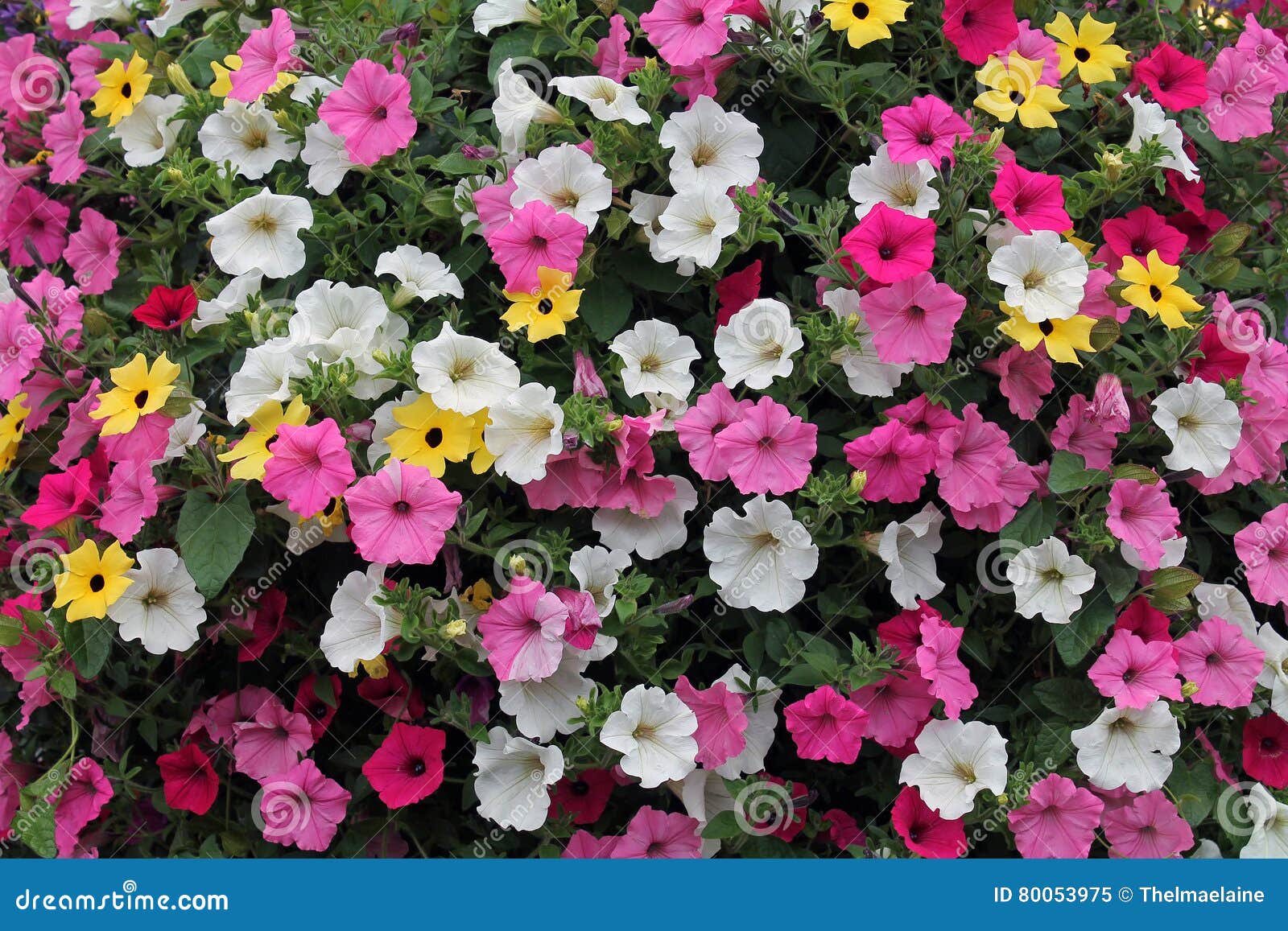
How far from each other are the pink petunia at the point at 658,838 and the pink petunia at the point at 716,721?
4.3 inches

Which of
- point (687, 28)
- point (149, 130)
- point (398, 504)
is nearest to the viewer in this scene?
point (398, 504)

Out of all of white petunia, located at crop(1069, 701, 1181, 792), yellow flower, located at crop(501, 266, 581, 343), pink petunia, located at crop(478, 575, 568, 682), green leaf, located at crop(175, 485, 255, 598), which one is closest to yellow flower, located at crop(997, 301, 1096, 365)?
white petunia, located at crop(1069, 701, 1181, 792)

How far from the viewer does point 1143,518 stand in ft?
5.71

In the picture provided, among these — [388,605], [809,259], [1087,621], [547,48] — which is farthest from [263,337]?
[1087,621]

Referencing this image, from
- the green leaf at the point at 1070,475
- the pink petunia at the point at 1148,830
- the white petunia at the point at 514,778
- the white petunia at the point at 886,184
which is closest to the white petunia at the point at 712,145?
the white petunia at the point at 886,184

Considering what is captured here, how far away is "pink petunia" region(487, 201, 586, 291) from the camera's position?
170 cm

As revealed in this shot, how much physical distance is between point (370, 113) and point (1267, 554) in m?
1.49

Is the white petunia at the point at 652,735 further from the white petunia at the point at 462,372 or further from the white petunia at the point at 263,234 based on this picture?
the white petunia at the point at 263,234

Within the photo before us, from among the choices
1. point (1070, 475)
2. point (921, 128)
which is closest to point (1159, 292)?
point (1070, 475)

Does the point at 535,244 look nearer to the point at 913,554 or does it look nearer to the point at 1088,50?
the point at 913,554

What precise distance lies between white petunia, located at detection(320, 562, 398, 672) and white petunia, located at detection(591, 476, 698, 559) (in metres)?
0.31

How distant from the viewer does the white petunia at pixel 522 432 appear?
163 centimetres

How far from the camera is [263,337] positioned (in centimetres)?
178

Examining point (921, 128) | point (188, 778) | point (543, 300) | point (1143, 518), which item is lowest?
point (188, 778)
